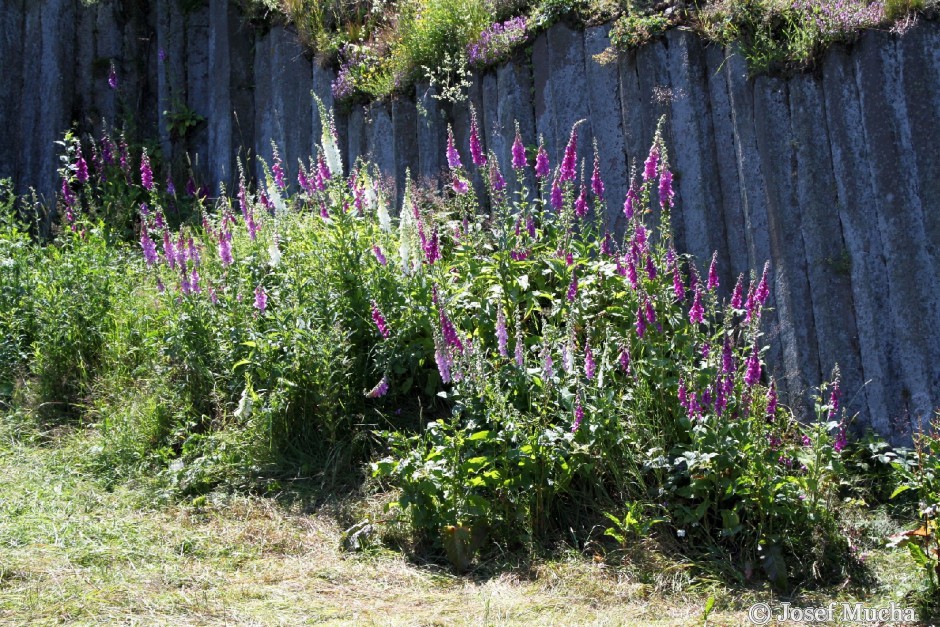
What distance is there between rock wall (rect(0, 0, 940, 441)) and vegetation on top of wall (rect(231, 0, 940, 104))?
0.33 feet

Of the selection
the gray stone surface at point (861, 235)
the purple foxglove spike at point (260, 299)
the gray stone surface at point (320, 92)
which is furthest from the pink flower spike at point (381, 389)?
the gray stone surface at point (320, 92)

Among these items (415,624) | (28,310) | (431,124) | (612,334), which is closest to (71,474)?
(28,310)

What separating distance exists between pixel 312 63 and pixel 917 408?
221 inches

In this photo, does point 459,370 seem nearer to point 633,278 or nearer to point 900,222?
point 633,278

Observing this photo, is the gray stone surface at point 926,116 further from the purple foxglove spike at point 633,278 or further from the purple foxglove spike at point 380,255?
the purple foxglove spike at point 380,255

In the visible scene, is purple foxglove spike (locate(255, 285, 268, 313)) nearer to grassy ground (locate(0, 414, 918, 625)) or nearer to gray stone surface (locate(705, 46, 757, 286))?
grassy ground (locate(0, 414, 918, 625))

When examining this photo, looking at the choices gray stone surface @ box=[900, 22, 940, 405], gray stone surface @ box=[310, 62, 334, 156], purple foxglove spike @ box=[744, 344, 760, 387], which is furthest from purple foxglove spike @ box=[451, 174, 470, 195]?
gray stone surface @ box=[310, 62, 334, 156]

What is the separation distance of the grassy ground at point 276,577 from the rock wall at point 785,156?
3.02ft

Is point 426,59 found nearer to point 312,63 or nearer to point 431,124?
point 431,124

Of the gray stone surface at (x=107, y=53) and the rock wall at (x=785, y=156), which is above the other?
the gray stone surface at (x=107, y=53)

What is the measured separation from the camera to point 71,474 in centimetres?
525
